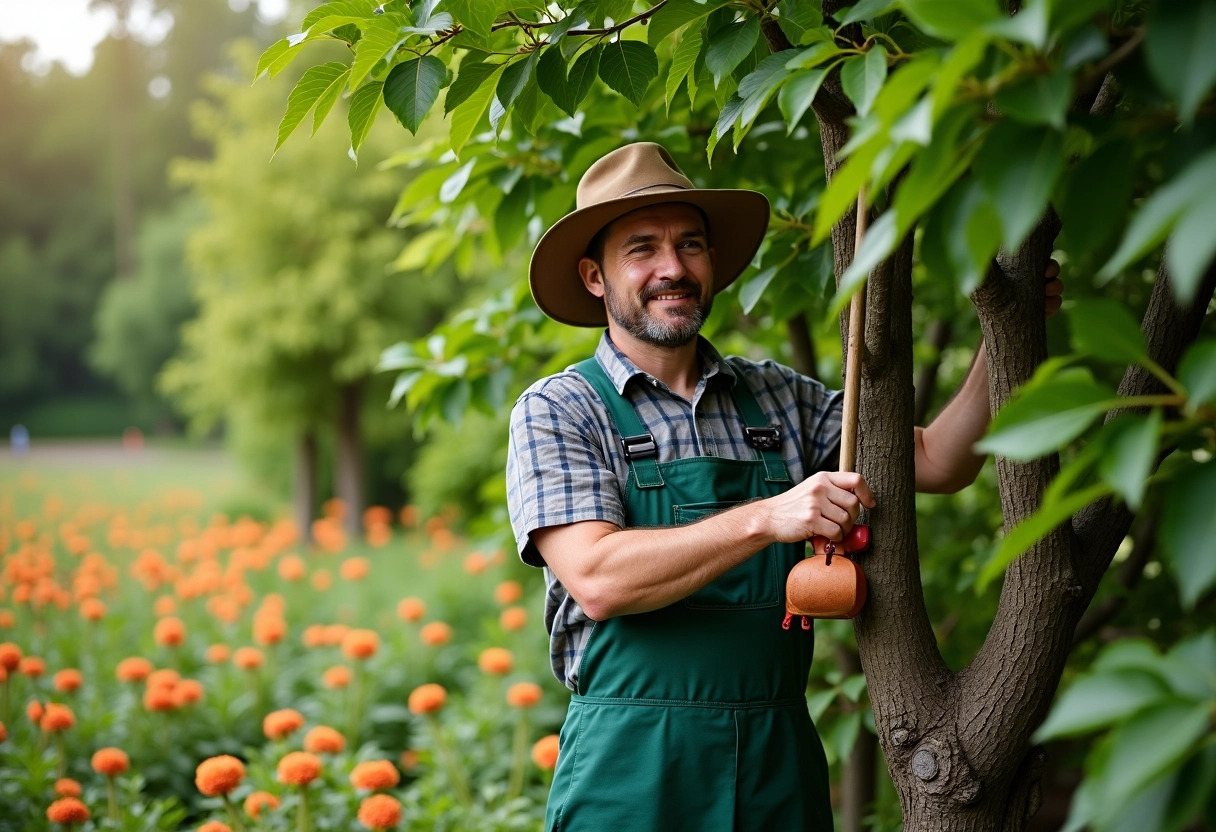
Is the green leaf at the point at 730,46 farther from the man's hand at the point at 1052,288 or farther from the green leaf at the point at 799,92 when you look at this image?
the man's hand at the point at 1052,288

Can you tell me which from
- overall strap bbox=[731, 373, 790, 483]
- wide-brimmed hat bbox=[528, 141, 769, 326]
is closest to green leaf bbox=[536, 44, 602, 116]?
wide-brimmed hat bbox=[528, 141, 769, 326]

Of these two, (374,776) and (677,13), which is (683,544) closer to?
(677,13)

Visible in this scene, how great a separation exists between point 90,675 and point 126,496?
8718 millimetres

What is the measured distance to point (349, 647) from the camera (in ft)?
11.9

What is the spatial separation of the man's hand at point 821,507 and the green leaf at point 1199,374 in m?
0.82

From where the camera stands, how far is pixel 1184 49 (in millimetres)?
829

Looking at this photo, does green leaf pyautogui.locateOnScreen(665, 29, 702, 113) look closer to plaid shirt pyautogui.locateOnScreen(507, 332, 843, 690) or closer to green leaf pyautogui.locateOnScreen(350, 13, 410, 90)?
green leaf pyautogui.locateOnScreen(350, 13, 410, 90)

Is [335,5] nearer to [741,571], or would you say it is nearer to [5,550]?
[741,571]

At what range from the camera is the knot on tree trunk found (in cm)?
165

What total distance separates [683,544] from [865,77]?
2.85 feet

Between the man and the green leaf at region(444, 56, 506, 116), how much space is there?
1.65ft

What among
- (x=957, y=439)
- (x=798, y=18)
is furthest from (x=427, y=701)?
(x=798, y=18)

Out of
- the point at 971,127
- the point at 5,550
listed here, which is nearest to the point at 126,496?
the point at 5,550

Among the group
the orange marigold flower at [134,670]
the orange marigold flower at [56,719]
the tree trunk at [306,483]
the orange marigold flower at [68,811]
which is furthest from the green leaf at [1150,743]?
the tree trunk at [306,483]
